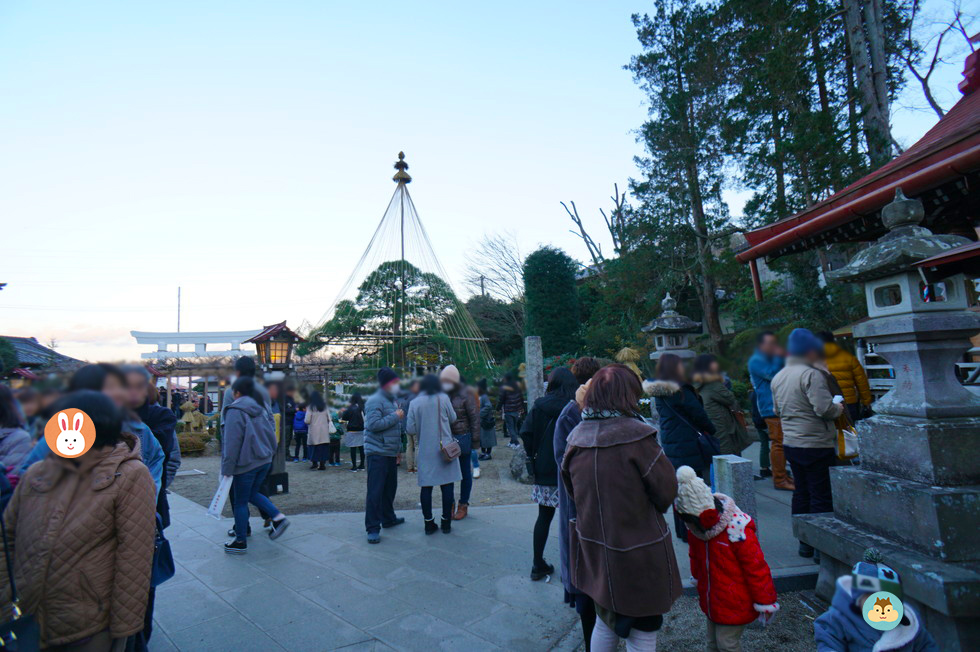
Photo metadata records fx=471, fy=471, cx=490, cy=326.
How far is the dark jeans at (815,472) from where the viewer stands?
12.2 ft

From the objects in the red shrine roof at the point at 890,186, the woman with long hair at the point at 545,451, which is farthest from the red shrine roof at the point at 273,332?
the red shrine roof at the point at 890,186

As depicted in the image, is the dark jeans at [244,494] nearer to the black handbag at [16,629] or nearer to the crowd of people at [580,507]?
the crowd of people at [580,507]

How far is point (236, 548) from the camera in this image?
456 cm

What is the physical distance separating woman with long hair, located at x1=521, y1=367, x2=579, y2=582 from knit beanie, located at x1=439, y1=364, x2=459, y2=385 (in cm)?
67

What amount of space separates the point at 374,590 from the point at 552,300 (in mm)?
11651

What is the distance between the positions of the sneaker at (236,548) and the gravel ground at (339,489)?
179 cm

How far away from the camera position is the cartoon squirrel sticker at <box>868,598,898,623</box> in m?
1.93

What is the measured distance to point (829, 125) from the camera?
9.11m

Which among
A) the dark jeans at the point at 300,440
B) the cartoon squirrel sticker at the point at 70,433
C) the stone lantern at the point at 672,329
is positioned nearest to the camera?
the cartoon squirrel sticker at the point at 70,433

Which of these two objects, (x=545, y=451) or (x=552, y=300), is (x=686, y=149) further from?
(x=545, y=451)

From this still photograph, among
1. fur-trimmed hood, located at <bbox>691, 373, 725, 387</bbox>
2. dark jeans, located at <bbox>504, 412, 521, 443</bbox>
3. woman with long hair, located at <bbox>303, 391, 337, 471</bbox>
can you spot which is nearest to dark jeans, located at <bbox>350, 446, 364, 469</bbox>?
woman with long hair, located at <bbox>303, 391, 337, 471</bbox>

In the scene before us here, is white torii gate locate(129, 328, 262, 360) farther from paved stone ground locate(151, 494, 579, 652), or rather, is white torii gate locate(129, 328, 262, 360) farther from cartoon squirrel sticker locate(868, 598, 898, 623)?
cartoon squirrel sticker locate(868, 598, 898, 623)

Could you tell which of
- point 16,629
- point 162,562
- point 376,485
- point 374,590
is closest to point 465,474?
point 376,485

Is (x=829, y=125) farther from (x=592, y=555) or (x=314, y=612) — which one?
(x=314, y=612)
